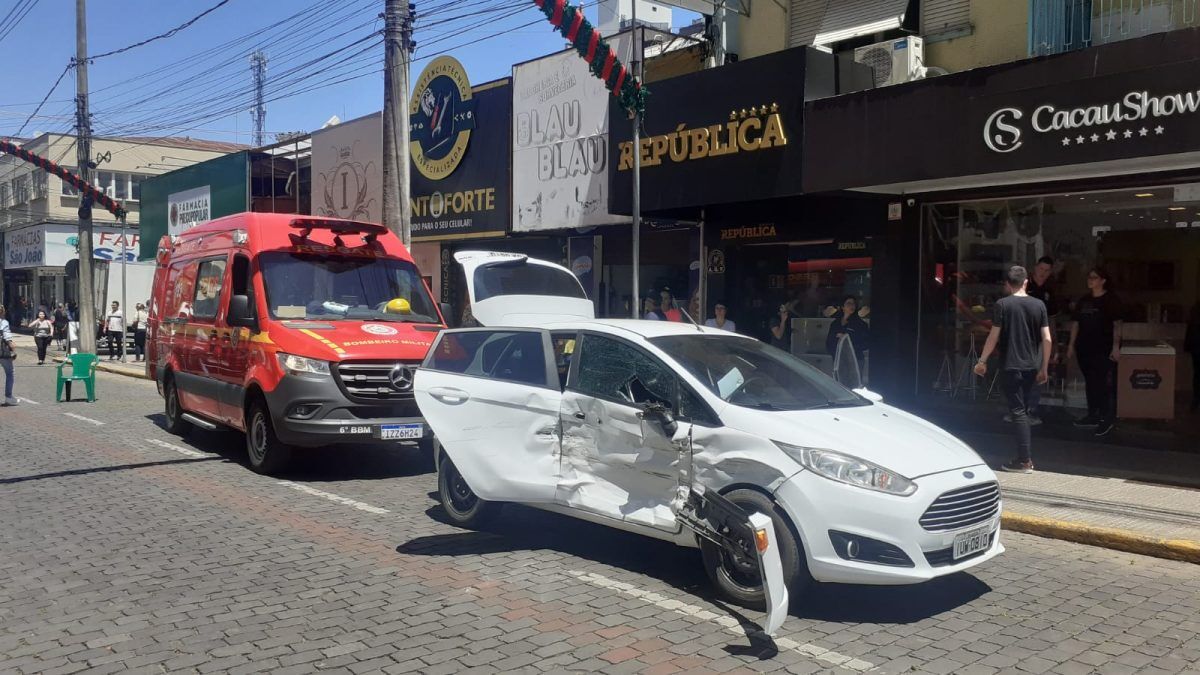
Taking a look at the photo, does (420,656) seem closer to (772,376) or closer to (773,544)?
(773,544)

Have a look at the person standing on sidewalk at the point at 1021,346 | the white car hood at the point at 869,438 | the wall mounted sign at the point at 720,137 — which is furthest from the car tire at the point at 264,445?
the person standing on sidewalk at the point at 1021,346

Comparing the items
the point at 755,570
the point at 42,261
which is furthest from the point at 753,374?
the point at 42,261

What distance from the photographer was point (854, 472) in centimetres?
512

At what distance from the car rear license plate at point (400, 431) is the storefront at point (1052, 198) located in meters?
5.26

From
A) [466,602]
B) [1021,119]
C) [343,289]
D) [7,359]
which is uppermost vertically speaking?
[1021,119]

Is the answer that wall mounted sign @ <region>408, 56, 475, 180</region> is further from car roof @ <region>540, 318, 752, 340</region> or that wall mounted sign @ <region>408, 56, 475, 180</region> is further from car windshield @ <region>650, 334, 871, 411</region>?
car windshield @ <region>650, 334, 871, 411</region>

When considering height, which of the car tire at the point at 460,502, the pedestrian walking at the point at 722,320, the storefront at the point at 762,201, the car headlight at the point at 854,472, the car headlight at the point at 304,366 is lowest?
the car tire at the point at 460,502

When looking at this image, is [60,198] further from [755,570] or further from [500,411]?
[755,570]

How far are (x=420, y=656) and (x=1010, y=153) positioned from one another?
24.6 ft

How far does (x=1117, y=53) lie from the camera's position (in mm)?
8547

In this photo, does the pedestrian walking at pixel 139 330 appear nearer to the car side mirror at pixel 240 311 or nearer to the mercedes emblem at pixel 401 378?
the car side mirror at pixel 240 311

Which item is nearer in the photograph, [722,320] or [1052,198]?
[1052,198]

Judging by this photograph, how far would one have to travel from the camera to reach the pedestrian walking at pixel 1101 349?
1076cm

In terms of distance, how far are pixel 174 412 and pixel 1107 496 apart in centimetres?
1091
